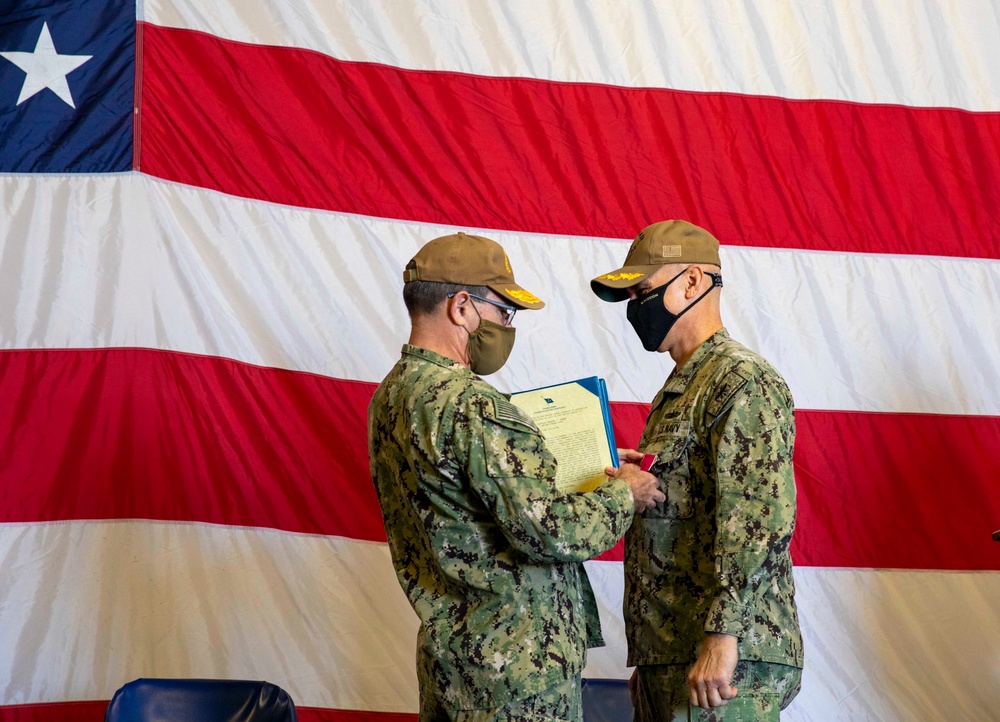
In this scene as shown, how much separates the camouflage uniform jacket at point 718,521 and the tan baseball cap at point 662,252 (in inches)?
6.4

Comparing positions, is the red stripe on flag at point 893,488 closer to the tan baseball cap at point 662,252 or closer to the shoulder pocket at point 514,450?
the tan baseball cap at point 662,252

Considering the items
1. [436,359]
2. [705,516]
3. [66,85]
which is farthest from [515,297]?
[66,85]

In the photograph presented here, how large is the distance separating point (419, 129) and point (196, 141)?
66 cm

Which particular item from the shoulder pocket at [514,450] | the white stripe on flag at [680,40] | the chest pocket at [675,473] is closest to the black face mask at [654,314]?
the chest pocket at [675,473]

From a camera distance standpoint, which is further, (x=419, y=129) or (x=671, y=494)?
(x=419, y=129)

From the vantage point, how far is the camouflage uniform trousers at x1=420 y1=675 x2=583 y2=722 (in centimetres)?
168

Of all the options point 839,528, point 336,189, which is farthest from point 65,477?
point 839,528

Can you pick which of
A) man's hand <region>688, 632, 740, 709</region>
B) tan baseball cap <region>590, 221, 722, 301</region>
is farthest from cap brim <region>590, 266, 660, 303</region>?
man's hand <region>688, 632, 740, 709</region>

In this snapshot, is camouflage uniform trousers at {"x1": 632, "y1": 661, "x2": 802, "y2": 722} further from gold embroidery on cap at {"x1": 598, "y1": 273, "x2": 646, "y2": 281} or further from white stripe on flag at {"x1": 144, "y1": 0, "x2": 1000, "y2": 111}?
white stripe on flag at {"x1": 144, "y1": 0, "x2": 1000, "y2": 111}

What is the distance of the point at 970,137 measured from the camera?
3.28 metres

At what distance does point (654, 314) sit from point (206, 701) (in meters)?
1.41

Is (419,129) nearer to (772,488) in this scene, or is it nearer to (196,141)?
(196,141)

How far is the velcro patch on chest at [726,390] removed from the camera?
1.80 m

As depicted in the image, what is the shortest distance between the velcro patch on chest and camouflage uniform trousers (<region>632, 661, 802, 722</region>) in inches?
17.4
